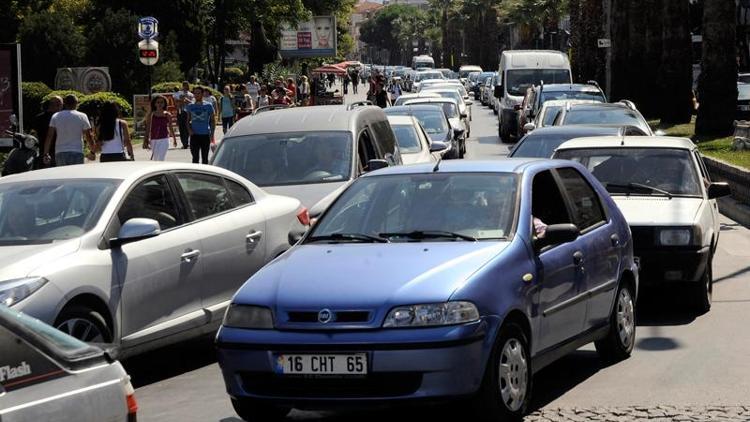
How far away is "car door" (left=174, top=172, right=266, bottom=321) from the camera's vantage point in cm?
1021

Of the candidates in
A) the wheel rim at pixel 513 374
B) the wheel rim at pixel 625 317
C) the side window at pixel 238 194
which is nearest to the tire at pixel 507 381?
the wheel rim at pixel 513 374

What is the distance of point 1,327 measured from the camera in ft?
15.7

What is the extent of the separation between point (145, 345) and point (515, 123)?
31.3 m

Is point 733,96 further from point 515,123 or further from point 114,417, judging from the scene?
point 114,417

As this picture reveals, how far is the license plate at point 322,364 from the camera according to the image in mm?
7312

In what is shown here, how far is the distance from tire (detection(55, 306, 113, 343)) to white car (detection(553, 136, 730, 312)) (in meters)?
4.90

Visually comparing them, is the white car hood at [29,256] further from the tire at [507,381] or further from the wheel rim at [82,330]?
the tire at [507,381]

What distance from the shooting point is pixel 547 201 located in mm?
9180

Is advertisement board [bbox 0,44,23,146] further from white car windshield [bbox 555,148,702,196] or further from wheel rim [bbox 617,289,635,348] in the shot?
wheel rim [bbox 617,289,635,348]

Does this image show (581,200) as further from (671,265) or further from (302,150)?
(302,150)

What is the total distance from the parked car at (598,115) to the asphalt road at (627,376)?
366 inches

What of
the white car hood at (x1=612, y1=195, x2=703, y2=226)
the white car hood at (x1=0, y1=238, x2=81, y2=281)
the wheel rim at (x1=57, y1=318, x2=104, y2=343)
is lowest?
the wheel rim at (x1=57, y1=318, x2=104, y2=343)

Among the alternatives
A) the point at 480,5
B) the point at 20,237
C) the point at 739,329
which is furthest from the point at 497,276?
the point at 480,5

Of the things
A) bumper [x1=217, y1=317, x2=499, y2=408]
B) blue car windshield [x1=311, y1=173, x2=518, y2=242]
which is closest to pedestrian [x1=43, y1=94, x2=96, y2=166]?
blue car windshield [x1=311, y1=173, x2=518, y2=242]
